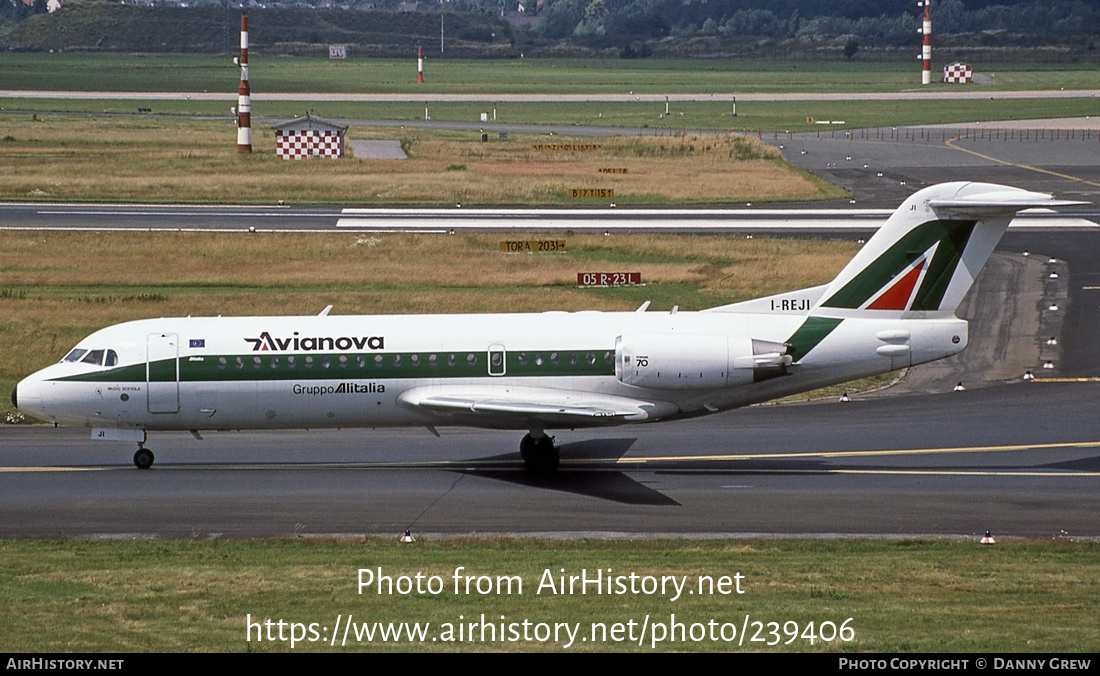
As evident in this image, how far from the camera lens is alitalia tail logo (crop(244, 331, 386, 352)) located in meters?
27.4

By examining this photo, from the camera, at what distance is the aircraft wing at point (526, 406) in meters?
26.4

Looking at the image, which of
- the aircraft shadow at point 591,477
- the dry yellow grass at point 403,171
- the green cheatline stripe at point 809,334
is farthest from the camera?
the dry yellow grass at point 403,171

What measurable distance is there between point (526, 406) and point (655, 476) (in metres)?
3.27

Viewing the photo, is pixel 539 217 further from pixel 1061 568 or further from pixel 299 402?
pixel 1061 568

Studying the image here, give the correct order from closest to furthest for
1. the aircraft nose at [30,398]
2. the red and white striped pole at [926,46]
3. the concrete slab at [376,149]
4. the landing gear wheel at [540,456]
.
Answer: the aircraft nose at [30,398] → the landing gear wheel at [540,456] → the concrete slab at [376,149] → the red and white striped pole at [926,46]

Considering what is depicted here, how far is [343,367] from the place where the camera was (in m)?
27.4

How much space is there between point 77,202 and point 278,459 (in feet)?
151

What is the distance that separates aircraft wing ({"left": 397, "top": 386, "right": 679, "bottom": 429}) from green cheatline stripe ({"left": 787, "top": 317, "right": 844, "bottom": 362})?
2753 millimetres

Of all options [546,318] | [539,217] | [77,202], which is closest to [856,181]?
[539,217]

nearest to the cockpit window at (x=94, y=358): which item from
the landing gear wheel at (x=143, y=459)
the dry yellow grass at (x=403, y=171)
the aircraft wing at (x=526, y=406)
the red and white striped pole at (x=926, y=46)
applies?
the landing gear wheel at (x=143, y=459)

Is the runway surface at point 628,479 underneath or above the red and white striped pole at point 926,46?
underneath

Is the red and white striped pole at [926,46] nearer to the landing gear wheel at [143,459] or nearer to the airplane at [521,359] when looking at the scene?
the airplane at [521,359]

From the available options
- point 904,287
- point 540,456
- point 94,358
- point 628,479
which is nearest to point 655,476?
point 628,479

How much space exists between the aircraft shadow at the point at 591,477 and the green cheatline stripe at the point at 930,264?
5.99 metres
